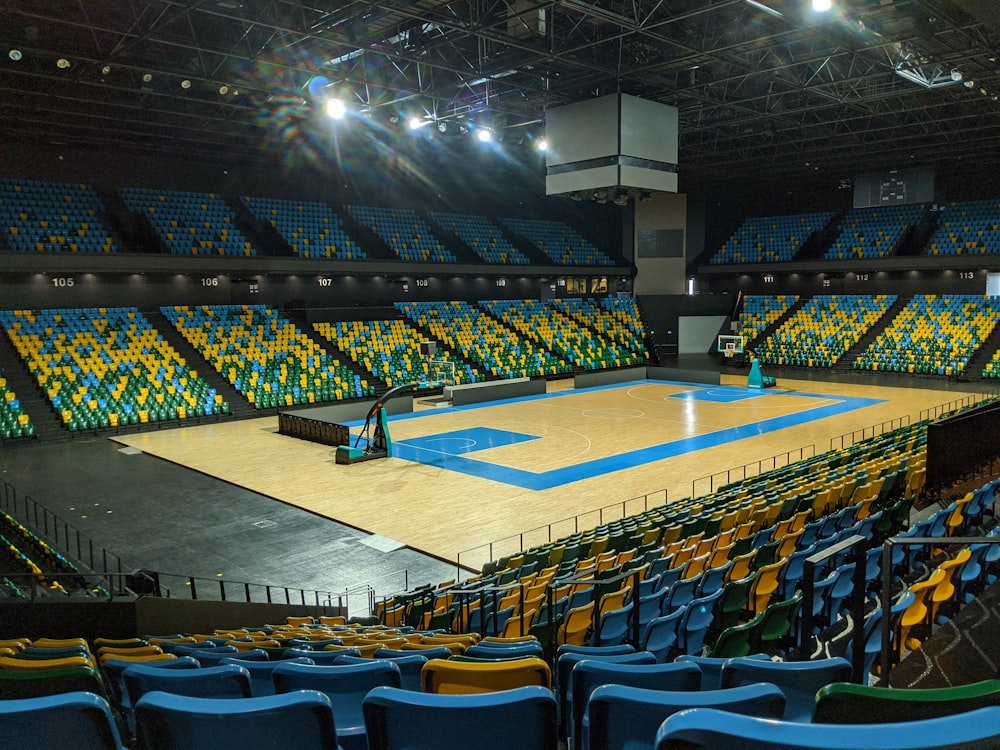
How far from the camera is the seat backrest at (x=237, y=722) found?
1.80 meters

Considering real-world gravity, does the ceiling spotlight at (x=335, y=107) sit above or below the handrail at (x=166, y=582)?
above

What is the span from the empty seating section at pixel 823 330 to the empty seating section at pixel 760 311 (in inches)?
41.4

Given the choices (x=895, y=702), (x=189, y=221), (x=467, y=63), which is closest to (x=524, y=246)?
(x=189, y=221)

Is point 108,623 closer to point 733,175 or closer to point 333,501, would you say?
point 333,501

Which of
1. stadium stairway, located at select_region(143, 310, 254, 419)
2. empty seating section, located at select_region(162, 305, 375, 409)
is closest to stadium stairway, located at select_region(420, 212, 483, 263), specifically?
empty seating section, located at select_region(162, 305, 375, 409)

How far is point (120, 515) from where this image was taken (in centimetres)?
1535

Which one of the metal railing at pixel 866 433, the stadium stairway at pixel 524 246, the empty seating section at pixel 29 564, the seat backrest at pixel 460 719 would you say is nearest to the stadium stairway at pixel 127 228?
the empty seating section at pixel 29 564

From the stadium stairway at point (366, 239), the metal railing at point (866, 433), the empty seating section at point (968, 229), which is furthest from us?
the empty seating section at point (968, 229)

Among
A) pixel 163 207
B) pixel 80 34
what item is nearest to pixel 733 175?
pixel 163 207

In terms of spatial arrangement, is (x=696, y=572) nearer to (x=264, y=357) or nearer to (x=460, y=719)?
(x=460, y=719)

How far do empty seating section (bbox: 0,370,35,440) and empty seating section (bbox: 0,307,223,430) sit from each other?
3.49 feet

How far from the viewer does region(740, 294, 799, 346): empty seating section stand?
44.4 meters

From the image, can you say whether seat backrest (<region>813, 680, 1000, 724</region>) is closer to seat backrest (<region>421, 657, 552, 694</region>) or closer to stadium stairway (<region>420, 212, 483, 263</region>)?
seat backrest (<region>421, 657, 552, 694</region>)

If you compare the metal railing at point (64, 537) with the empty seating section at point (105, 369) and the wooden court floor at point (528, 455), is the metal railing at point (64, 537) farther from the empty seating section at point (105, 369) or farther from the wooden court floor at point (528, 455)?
the empty seating section at point (105, 369)
